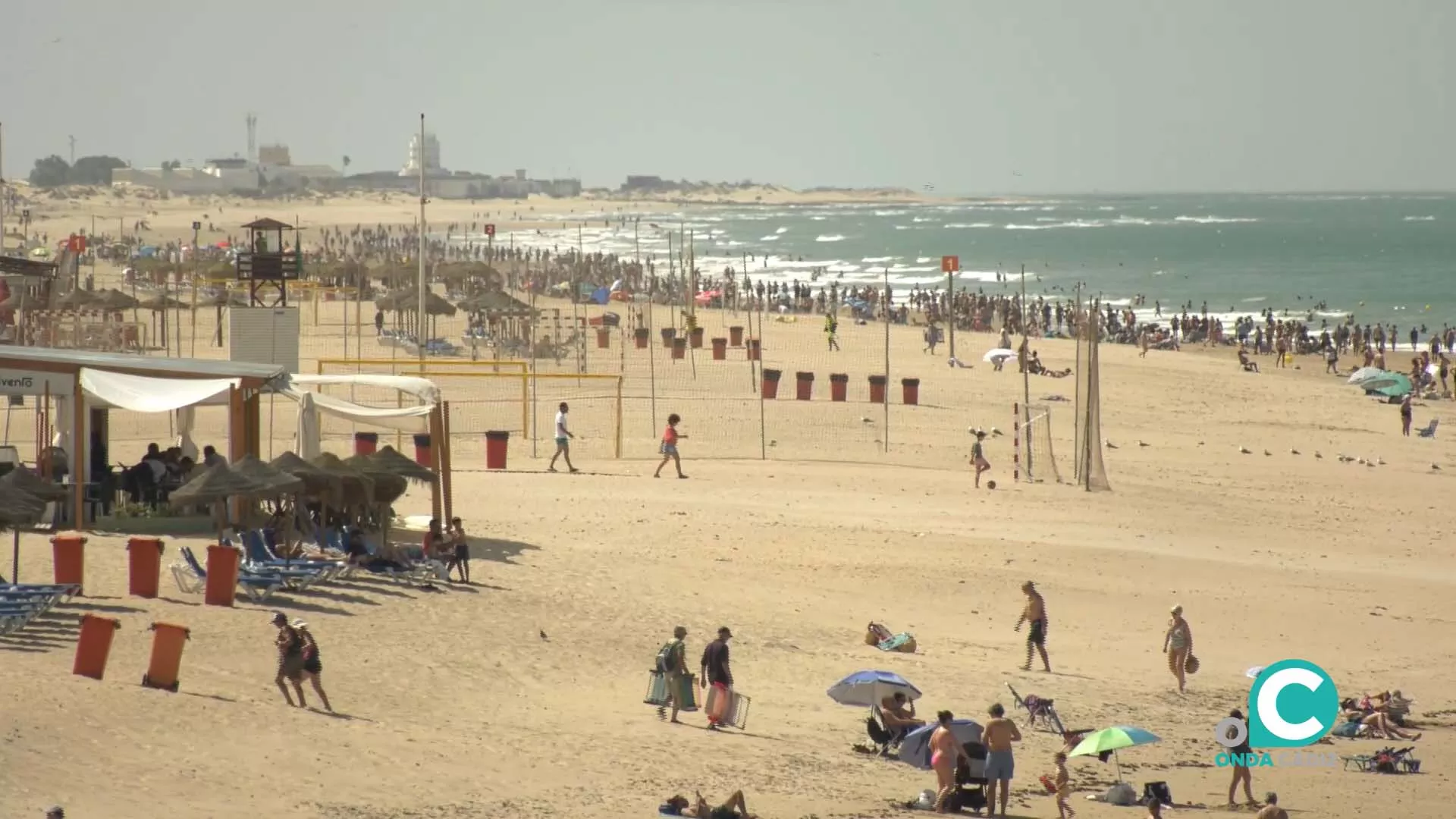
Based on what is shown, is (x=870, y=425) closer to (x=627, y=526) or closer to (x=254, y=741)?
(x=627, y=526)

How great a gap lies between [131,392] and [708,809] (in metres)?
9.45

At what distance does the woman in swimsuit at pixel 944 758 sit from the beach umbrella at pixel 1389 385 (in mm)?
29845

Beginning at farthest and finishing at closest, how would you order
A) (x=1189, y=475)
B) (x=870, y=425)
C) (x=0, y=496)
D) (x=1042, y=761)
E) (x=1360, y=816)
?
(x=870, y=425) < (x=1189, y=475) < (x=0, y=496) < (x=1042, y=761) < (x=1360, y=816)

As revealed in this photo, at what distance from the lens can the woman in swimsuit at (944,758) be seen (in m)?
12.1

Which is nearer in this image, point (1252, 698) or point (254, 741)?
point (254, 741)

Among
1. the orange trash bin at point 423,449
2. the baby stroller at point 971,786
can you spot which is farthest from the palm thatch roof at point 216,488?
the baby stroller at point 971,786

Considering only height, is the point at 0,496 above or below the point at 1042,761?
above

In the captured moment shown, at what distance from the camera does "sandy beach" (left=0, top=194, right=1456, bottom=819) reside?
11.9 meters

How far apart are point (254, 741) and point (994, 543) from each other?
1089 centimetres

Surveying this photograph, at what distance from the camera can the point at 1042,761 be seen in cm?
1348

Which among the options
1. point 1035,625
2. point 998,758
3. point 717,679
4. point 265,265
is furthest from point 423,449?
point 998,758

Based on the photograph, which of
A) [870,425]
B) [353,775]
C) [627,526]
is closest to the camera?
[353,775]

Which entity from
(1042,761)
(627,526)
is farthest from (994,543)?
(1042,761)

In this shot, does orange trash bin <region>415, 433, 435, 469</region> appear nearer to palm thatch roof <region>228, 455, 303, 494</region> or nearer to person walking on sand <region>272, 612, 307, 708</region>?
palm thatch roof <region>228, 455, 303, 494</region>
